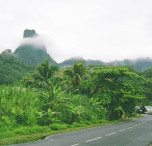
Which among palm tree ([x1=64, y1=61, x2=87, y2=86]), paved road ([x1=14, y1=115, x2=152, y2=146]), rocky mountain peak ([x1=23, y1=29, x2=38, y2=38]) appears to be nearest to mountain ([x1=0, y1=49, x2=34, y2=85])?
palm tree ([x1=64, y1=61, x2=87, y2=86])

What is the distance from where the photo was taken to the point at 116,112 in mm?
26219

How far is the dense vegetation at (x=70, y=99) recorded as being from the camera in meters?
14.3

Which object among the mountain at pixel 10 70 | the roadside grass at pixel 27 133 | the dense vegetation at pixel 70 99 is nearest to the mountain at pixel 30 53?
the mountain at pixel 10 70

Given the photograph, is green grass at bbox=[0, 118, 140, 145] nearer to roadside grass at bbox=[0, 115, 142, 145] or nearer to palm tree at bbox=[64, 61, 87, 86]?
roadside grass at bbox=[0, 115, 142, 145]

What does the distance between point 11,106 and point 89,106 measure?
973 centimetres

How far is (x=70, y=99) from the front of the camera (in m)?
19.5

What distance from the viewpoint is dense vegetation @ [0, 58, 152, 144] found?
14.3 m

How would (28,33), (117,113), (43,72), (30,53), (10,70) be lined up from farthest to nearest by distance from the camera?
1. (28,33)
2. (30,53)
3. (10,70)
4. (43,72)
5. (117,113)

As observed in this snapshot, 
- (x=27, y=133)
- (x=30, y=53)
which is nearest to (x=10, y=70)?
(x=27, y=133)

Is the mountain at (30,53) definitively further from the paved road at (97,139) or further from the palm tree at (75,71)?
the paved road at (97,139)

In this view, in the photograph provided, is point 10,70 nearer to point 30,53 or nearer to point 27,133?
point 27,133

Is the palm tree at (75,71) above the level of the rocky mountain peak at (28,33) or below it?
below

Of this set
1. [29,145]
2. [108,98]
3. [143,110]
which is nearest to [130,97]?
[108,98]

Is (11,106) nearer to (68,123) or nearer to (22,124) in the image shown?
(22,124)
